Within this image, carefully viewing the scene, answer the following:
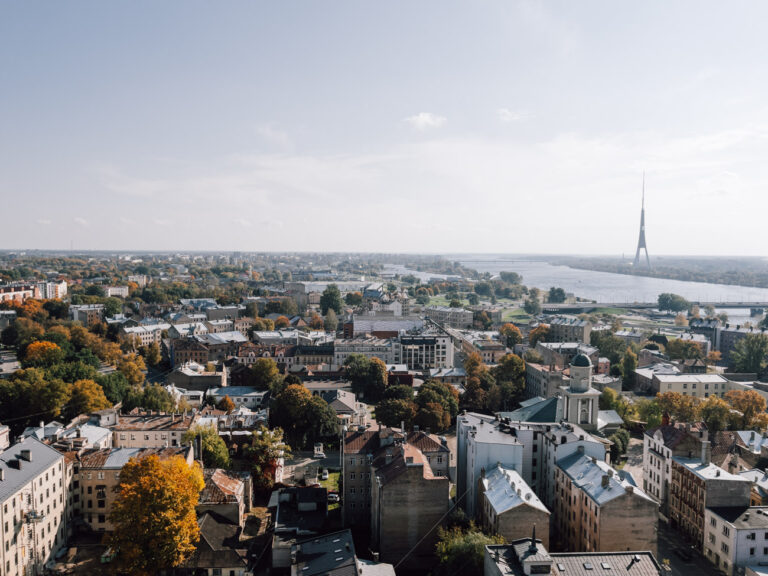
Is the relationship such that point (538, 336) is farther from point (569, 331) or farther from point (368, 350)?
point (368, 350)

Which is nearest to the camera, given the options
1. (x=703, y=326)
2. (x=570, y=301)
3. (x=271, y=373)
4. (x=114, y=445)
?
(x=114, y=445)

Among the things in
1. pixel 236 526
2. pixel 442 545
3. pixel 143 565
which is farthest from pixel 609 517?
pixel 143 565

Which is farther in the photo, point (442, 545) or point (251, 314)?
point (251, 314)

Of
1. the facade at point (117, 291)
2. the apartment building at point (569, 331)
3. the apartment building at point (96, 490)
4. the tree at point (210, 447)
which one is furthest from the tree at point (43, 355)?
the facade at point (117, 291)

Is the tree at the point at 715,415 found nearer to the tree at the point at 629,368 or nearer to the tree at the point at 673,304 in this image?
the tree at the point at 629,368

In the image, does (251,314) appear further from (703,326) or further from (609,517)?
(609,517)

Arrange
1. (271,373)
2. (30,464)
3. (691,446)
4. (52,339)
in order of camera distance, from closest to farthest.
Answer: (30,464) → (691,446) → (271,373) → (52,339)
